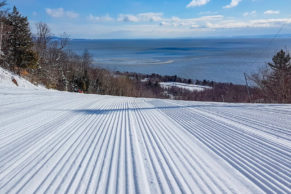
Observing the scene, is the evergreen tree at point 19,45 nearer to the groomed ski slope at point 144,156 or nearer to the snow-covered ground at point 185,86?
the groomed ski slope at point 144,156

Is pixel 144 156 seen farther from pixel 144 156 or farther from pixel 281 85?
pixel 281 85

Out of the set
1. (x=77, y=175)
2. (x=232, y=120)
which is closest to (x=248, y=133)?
(x=232, y=120)

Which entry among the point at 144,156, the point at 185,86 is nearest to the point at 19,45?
the point at 144,156

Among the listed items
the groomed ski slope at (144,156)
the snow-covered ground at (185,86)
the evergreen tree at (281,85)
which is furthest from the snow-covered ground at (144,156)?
the snow-covered ground at (185,86)

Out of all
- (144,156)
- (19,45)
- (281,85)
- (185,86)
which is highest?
(19,45)

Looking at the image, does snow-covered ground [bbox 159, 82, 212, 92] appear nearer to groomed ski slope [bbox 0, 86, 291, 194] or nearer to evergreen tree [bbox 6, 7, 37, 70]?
evergreen tree [bbox 6, 7, 37, 70]

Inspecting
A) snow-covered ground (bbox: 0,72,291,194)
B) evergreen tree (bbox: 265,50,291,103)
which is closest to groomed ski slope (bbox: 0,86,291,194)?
snow-covered ground (bbox: 0,72,291,194)

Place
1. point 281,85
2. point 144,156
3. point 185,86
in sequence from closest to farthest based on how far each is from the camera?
point 144,156 → point 281,85 → point 185,86

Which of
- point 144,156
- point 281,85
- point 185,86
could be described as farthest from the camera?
point 185,86
